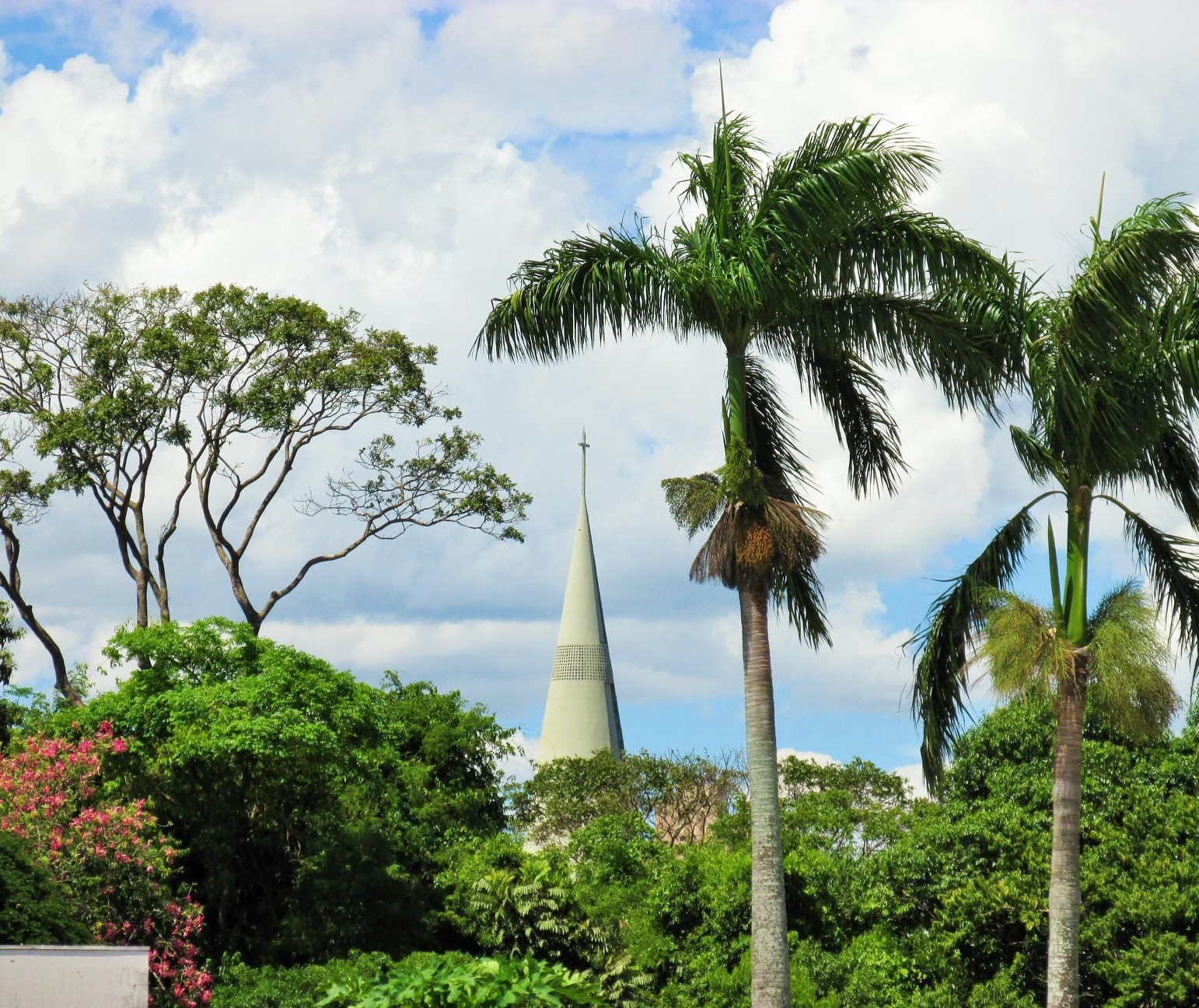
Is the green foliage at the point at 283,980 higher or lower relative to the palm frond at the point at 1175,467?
lower

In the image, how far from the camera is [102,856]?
2047 cm

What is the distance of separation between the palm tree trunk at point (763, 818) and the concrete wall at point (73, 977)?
20.9ft

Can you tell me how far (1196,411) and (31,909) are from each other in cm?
1452

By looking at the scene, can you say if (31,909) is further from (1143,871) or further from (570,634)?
(570,634)

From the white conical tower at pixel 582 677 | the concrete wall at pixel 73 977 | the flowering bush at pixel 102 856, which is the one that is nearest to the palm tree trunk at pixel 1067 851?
the concrete wall at pixel 73 977

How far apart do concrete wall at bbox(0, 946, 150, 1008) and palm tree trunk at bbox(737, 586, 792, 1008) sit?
20.9 feet

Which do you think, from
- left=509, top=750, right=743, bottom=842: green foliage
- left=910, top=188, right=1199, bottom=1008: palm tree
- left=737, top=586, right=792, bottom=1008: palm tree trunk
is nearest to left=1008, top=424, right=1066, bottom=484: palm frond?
left=910, top=188, right=1199, bottom=1008: palm tree

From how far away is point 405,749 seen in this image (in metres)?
30.8

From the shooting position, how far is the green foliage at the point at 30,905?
1803 cm

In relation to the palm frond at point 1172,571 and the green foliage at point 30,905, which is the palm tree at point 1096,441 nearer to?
the palm frond at point 1172,571

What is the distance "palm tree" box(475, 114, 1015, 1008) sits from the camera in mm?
14570

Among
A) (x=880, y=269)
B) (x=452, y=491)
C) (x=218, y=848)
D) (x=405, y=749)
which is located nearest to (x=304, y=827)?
(x=218, y=848)

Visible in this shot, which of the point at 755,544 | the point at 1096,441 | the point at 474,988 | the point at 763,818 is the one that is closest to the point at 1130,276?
the point at 1096,441

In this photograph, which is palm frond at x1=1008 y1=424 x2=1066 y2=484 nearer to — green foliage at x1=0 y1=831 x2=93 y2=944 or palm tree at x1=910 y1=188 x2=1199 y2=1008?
palm tree at x1=910 y1=188 x2=1199 y2=1008
